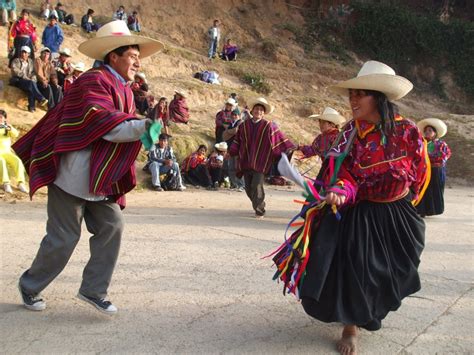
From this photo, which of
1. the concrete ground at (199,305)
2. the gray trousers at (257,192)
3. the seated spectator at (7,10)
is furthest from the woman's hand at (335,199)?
the seated spectator at (7,10)

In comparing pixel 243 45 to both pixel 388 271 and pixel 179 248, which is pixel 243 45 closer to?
pixel 179 248

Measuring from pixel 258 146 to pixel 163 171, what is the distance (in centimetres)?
345

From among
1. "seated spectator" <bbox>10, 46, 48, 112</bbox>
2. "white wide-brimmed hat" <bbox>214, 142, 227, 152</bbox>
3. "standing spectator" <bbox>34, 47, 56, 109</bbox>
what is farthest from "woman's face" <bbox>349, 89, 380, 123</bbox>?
"seated spectator" <bbox>10, 46, 48, 112</bbox>

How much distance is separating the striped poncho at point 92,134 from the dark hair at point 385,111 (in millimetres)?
1726

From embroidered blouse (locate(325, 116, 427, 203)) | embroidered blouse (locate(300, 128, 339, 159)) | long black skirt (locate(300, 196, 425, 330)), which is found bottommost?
long black skirt (locate(300, 196, 425, 330))

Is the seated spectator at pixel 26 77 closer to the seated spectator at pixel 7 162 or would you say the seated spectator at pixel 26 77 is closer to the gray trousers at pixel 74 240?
the seated spectator at pixel 7 162

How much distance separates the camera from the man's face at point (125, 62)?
3.71 metres

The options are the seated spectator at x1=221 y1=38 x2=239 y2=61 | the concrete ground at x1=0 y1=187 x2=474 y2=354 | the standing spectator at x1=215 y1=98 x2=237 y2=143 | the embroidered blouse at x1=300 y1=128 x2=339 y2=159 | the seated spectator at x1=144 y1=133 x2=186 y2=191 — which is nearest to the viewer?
the concrete ground at x1=0 y1=187 x2=474 y2=354

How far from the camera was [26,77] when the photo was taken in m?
12.1

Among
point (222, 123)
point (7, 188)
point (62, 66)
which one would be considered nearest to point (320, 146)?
point (7, 188)

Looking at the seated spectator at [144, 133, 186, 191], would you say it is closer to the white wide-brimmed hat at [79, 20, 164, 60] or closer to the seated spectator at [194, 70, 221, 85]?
the white wide-brimmed hat at [79, 20, 164, 60]

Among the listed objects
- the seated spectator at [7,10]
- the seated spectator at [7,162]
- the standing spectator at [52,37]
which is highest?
the seated spectator at [7,10]

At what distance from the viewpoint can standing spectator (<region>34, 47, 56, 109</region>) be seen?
39.8 ft

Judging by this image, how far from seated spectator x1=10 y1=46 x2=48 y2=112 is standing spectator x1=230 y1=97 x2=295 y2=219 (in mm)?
5770
